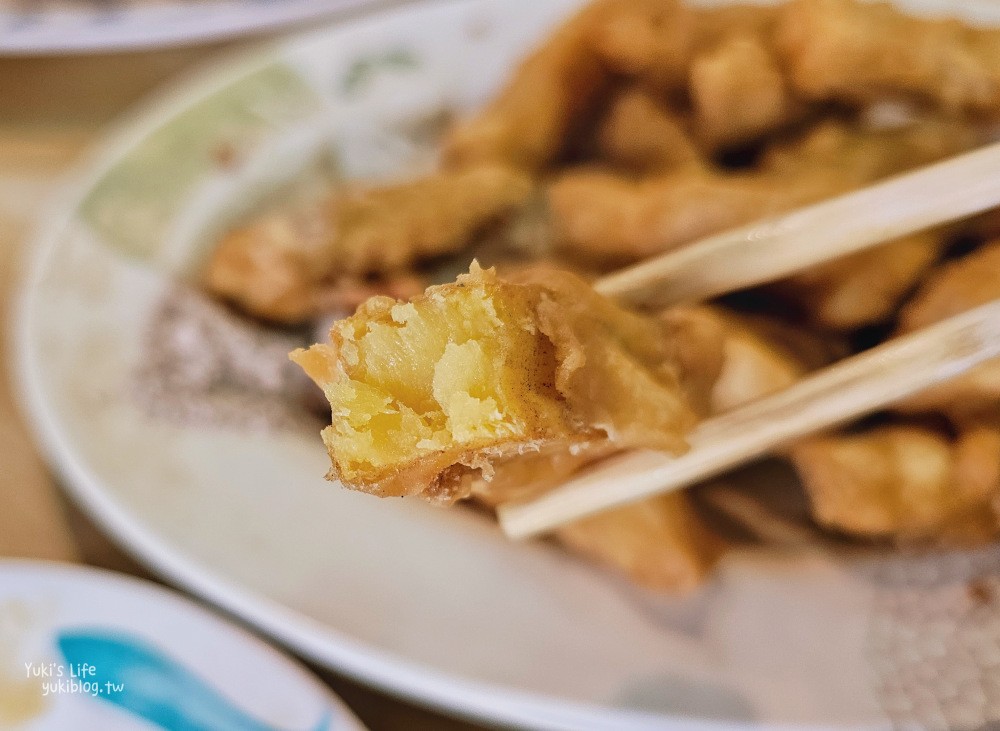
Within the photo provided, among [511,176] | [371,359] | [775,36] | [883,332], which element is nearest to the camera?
→ [371,359]

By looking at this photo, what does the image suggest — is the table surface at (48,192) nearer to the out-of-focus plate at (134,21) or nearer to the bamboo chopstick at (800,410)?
the out-of-focus plate at (134,21)

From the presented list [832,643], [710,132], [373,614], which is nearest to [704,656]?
[832,643]

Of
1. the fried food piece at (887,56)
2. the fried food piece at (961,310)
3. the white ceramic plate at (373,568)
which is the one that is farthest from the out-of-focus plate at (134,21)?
the fried food piece at (961,310)

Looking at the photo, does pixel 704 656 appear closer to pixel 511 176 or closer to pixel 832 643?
pixel 832 643

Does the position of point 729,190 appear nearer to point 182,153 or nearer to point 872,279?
point 872,279

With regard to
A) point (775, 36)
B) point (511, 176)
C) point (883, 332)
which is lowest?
point (883, 332)

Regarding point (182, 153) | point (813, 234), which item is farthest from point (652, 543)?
point (182, 153)

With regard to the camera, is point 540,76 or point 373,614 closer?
point 373,614
